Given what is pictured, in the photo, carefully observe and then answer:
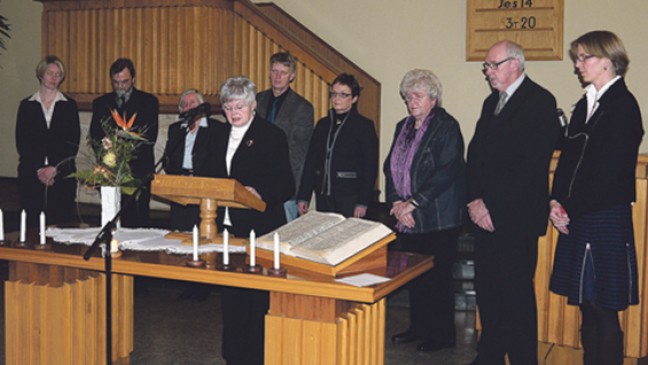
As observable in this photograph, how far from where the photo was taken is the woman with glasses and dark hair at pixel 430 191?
14.6 ft

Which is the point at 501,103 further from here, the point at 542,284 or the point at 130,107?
the point at 130,107

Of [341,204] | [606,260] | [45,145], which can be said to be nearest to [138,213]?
[45,145]

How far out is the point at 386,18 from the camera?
821 centimetres

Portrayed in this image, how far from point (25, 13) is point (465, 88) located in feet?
16.3

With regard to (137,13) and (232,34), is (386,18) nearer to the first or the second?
(232,34)

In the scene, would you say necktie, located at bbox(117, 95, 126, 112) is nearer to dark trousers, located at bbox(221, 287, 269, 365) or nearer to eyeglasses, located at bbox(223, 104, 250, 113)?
eyeglasses, located at bbox(223, 104, 250, 113)

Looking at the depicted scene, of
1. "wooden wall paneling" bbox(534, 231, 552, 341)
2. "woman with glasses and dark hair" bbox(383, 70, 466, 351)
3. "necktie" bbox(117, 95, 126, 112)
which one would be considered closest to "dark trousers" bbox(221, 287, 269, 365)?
"woman with glasses and dark hair" bbox(383, 70, 466, 351)

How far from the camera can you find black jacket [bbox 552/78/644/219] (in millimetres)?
3488

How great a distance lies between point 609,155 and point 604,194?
17 centimetres

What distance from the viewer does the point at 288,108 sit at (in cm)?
515

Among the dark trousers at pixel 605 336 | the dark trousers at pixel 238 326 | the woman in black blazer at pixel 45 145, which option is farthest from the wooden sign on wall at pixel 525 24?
the dark trousers at pixel 238 326

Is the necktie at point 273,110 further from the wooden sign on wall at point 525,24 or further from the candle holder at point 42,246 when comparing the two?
the wooden sign on wall at point 525,24

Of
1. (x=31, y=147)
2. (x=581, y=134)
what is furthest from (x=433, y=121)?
(x=31, y=147)

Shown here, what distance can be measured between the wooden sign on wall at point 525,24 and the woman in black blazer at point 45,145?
4010 millimetres
